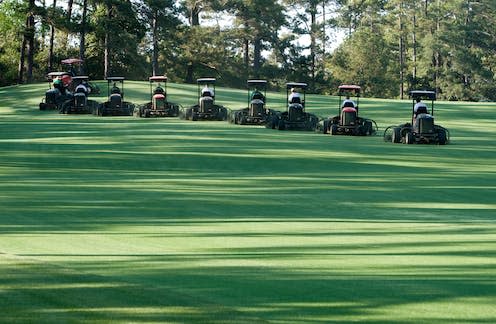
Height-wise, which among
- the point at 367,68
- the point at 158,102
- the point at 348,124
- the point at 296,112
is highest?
the point at 367,68

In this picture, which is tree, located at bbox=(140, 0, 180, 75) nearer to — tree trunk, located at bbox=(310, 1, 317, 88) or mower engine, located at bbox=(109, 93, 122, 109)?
tree trunk, located at bbox=(310, 1, 317, 88)

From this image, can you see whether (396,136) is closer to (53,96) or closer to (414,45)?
(53,96)

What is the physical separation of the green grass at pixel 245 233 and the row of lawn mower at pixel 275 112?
2659 mm

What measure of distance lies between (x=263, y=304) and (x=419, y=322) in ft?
4.85

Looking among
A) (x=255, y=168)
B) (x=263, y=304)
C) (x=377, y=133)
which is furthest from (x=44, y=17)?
(x=263, y=304)

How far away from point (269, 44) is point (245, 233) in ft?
328

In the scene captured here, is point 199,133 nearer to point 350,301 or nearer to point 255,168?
point 255,168

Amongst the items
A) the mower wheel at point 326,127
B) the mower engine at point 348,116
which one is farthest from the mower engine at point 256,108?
the mower engine at point 348,116

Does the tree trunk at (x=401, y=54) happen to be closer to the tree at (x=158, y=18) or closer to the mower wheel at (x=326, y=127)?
the tree at (x=158, y=18)

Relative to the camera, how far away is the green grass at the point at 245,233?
9.43 m

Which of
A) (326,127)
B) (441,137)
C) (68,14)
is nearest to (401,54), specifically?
(68,14)

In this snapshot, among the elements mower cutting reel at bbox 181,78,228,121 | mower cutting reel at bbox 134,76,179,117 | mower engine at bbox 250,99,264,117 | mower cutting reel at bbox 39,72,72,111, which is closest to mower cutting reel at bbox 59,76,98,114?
mower cutting reel at bbox 134,76,179,117

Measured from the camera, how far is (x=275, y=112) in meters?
43.8

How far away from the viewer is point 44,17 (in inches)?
3206
